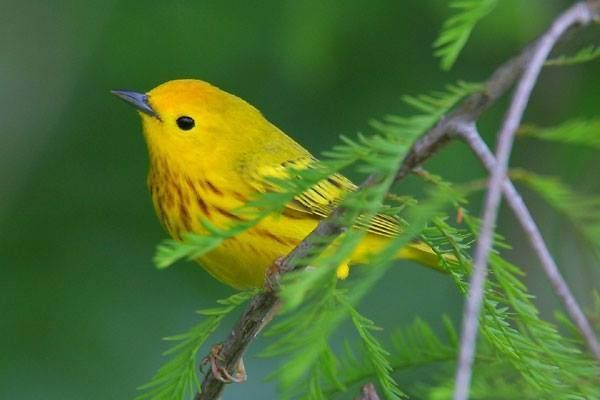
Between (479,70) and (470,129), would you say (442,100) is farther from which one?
(479,70)

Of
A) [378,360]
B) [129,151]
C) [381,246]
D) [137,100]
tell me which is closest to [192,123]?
[137,100]

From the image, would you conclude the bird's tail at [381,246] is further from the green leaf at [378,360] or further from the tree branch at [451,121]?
the tree branch at [451,121]

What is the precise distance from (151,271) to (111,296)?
16cm

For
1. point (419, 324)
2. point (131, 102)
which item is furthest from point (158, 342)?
point (419, 324)

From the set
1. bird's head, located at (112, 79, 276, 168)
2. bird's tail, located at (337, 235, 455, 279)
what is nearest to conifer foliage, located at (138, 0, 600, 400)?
bird's tail, located at (337, 235, 455, 279)

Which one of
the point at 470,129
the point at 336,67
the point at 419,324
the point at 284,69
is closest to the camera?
the point at 470,129

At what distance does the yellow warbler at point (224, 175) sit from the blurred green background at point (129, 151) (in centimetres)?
70

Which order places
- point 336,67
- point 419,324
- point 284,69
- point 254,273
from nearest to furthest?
point 419,324, point 254,273, point 284,69, point 336,67

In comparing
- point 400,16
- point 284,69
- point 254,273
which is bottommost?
point 254,273

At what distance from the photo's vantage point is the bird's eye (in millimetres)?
2898

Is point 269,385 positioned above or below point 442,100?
below

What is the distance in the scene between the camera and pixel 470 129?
4.13 ft

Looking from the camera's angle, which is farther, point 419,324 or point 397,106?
point 397,106

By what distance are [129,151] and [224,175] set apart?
122 centimetres
